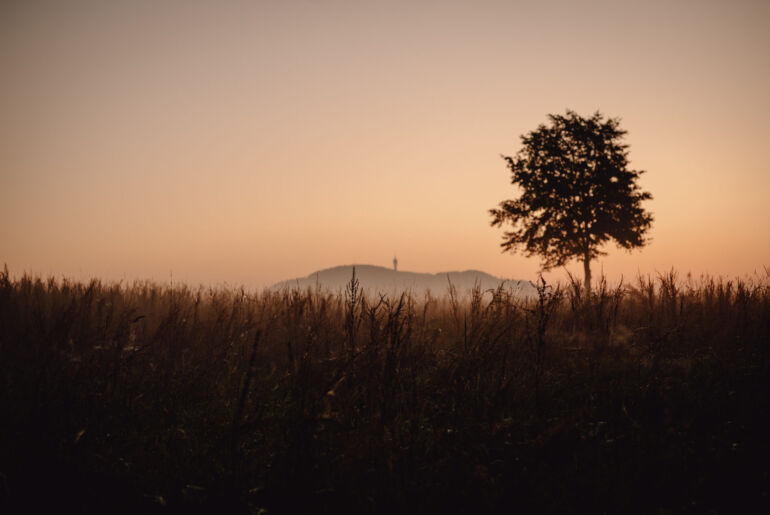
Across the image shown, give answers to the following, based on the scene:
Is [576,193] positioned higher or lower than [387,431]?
higher

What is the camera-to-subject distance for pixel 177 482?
309 centimetres

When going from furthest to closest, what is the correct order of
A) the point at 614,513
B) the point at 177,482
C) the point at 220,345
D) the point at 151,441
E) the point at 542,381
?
the point at 220,345 → the point at 542,381 → the point at 151,441 → the point at 177,482 → the point at 614,513

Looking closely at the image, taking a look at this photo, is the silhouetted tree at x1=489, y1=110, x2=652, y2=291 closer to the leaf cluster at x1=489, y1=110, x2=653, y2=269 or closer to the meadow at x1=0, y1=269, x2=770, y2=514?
the leaf cluster at x1=489, y1=110, x2=653, y2=269

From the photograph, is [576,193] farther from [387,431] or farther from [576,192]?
[387,431]

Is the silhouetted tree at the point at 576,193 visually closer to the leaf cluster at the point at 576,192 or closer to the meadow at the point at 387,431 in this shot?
the leaf cluster at the point at 576,192

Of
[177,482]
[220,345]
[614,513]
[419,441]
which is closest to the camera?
[614,513]

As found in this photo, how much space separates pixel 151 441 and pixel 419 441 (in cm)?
249

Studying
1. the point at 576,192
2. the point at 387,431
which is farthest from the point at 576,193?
the point at 387,431

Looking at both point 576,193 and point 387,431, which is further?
point 576,193

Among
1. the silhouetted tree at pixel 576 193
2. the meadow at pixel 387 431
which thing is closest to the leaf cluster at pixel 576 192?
the silhouetted tree at pixel 576 193

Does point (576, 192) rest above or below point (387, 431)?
above

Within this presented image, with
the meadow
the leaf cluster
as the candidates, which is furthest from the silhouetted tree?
the meadow

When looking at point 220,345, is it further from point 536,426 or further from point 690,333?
point 690,333

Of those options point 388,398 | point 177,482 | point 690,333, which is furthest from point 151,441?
point 690,333
